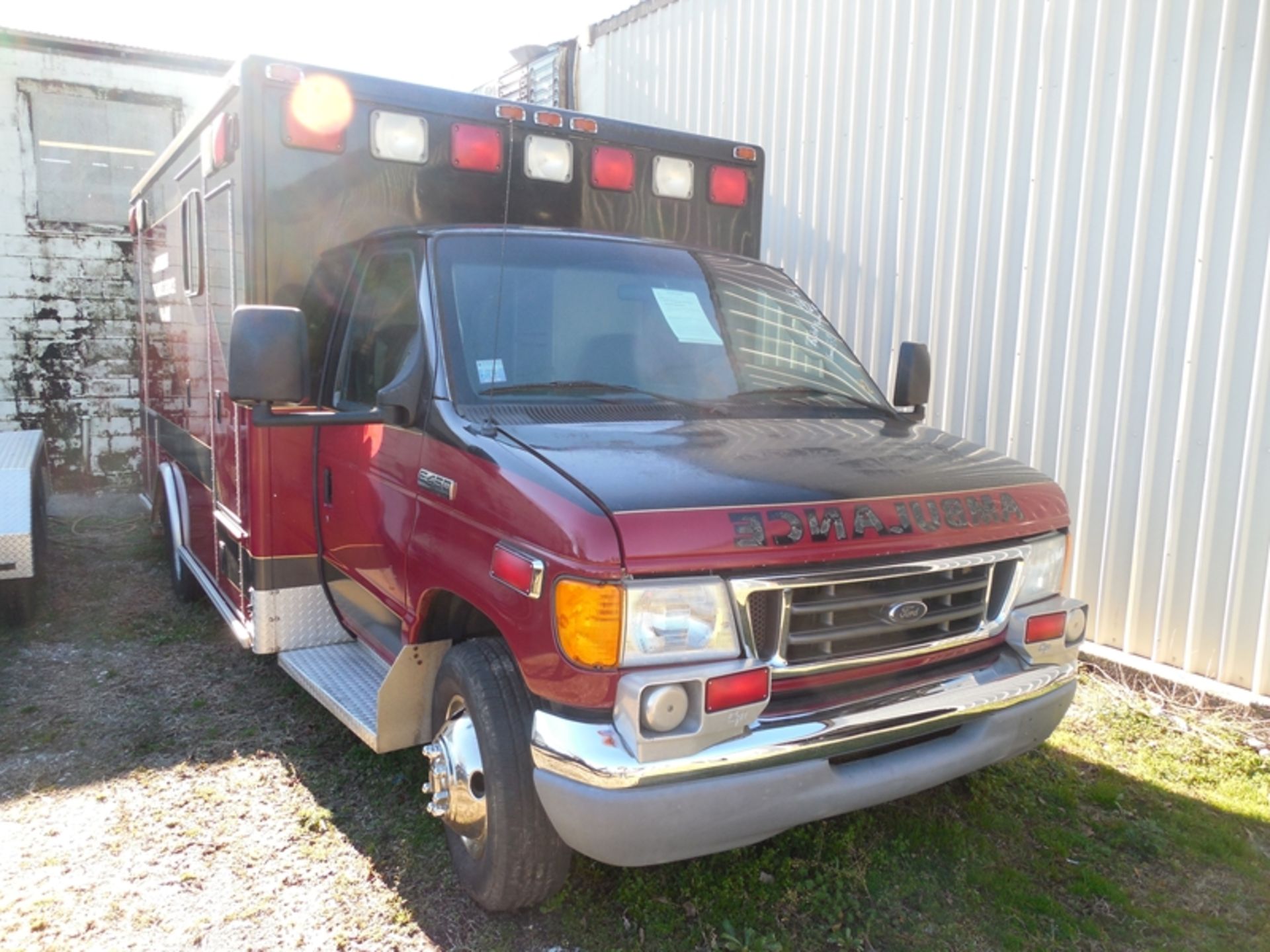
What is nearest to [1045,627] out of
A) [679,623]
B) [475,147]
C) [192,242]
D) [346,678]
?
[679,623]

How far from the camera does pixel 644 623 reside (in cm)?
246

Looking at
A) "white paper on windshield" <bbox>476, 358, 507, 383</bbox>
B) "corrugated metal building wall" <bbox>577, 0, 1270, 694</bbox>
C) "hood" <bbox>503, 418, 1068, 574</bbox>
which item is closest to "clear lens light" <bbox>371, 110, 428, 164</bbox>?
"white paper on windshield" <bbox>476, 358, 507, 383</bbox>

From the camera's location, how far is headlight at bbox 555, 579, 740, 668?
2.43 metres

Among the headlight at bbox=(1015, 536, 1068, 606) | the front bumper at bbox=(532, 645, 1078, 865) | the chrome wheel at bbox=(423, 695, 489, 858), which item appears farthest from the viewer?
the headlight at bbox=(1015, 536, 1068, 606)

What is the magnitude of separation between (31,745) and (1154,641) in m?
5.43

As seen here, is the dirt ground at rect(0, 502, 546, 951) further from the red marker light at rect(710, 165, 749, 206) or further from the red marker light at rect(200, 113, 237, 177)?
the red marker light at rect(710, 165, 749, 206)

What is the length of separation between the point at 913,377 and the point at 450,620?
2290 millimetres

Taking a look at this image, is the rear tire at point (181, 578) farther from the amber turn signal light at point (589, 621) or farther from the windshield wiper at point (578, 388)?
the amber turn signal light at point (589, 621)

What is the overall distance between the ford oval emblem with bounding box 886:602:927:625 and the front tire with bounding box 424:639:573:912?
3.51 ft

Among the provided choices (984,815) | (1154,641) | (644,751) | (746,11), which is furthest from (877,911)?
(746,11)

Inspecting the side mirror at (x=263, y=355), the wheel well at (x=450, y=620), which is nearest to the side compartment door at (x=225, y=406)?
the side mirror at (x=263, y=355)

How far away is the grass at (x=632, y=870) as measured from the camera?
3.05 metres

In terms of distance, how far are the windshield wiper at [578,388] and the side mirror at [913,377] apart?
4.19ft

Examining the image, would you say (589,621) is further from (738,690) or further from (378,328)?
(378,328)
